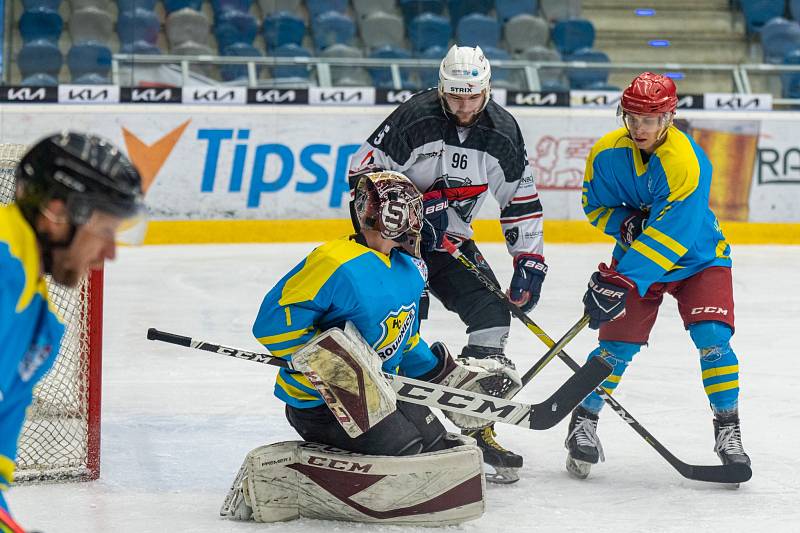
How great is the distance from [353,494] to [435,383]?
1.20ft

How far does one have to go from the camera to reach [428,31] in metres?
7.66

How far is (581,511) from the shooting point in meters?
2.82

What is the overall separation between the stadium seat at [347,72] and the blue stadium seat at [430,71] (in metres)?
0.34

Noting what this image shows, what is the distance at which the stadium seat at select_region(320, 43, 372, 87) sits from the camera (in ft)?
24.1

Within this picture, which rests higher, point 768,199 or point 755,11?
point 755,11

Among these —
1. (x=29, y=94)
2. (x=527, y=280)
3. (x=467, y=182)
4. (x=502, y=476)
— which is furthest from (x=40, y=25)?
(x=502, y=476)

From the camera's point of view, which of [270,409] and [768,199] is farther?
[768,199]

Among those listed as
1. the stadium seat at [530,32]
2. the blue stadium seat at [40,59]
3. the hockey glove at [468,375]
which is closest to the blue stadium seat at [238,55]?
the blue stadium seat at [40,59]

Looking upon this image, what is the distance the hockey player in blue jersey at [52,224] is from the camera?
4.51 ft

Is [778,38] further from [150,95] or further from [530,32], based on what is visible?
[150,95]

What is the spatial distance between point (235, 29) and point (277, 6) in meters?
0.36

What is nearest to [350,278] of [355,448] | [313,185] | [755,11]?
[355,448]

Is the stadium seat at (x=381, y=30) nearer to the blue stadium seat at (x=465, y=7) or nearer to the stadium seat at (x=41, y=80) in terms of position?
the blue stadium seat at (x=465, y=7)

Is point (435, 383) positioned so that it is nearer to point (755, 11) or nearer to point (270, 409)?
point (270, 409)
